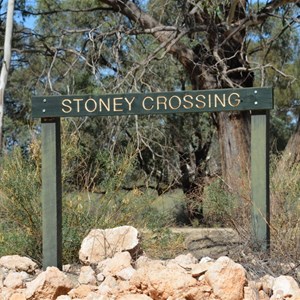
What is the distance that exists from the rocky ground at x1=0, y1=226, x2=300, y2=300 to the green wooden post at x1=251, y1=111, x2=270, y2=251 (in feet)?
2.68

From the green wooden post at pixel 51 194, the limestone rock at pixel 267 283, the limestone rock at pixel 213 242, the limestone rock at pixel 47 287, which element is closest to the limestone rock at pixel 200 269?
the limestone rock at pixel 267 283

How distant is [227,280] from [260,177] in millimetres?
1755

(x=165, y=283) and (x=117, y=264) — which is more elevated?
(x=117, y=264)

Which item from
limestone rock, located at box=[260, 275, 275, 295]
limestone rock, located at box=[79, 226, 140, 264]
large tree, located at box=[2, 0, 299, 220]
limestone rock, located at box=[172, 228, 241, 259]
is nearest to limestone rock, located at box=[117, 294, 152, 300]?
limestone rock, located at box=[260, 275, 275, 295]

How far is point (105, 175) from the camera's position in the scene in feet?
33.1

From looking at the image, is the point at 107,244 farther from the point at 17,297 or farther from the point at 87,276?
the point at 17,297

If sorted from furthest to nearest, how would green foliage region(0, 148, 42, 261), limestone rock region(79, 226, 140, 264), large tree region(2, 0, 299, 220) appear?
large tree region(2, 0, 299, 220)
green foliage region(0, 148, 42, 261)
limestone rock region(79, 226, 140, 264)

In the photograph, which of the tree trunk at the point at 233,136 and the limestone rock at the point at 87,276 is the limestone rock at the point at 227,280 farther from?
the tree trunk at the point at 233,136

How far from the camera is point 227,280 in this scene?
6.79m

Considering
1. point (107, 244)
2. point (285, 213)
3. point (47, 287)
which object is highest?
point (285, 213)

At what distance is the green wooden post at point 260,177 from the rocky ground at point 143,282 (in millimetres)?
817

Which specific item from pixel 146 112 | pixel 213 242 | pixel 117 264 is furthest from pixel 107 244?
pixel 213 242

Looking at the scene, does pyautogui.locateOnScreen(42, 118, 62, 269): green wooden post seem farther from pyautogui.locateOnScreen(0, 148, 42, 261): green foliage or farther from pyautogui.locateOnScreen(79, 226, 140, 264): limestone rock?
pyautogui.locateOnScreen(0, 148, 42, 261): green foliage

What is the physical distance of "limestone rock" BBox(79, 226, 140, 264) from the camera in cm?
833
